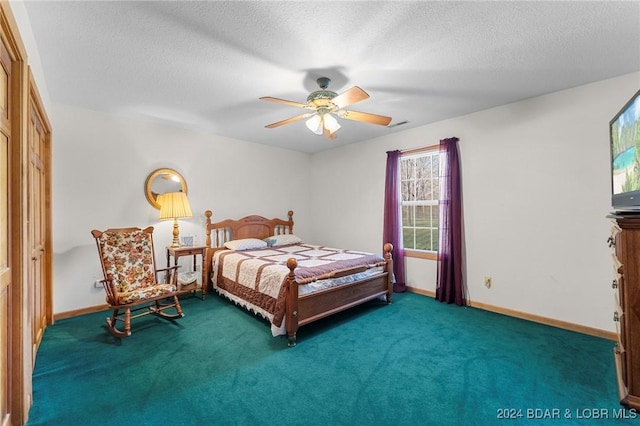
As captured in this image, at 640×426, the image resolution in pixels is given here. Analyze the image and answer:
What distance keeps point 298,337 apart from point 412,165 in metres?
3.07

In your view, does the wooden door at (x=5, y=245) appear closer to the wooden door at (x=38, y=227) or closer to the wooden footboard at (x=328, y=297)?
the wooden door at (x=38, y=227)

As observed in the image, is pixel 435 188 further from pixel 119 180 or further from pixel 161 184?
pixel 119 180

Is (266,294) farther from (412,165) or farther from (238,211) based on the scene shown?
(412,165)

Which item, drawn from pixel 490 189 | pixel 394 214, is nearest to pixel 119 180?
pixel 394 214

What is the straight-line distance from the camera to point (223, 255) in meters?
4.12

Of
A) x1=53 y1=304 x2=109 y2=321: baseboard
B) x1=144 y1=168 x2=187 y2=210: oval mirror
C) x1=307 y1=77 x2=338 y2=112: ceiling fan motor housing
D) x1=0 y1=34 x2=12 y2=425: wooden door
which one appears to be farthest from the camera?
x1=144 y1=168 x2=187 y2=210: oval mirror

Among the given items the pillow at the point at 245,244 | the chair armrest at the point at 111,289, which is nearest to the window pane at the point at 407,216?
the pillow at the point at 245,244

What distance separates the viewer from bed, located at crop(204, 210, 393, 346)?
8.94ft

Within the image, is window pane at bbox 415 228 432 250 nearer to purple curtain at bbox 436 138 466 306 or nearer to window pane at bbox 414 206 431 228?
window pane at bbox 414 206 431 228

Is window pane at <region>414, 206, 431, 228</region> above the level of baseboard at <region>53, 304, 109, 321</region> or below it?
above

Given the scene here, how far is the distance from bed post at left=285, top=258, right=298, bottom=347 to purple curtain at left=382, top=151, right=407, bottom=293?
Result: 2.20 m

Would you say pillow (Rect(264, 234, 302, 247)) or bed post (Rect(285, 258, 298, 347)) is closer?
bed post (Rect(285, 258, 298, 347))

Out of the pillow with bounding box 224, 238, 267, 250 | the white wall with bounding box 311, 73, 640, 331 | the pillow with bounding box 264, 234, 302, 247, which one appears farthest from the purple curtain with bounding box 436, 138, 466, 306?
the pillow with bounding box 224, 238, 267, 250

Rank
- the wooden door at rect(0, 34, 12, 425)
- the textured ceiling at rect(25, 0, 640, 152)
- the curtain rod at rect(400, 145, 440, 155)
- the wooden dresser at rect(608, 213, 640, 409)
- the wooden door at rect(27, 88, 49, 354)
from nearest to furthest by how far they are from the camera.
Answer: the wooden door at rect(0, 34, 12, 425) → the wooden dresser at rect(608, 213, 640, 409) → the textured ceiling at rect(25, 0, 640, 152) → the wooden door at rect(27, 88, 49, 354) → the curtain rod at rect(400, 145, 440, 155)
